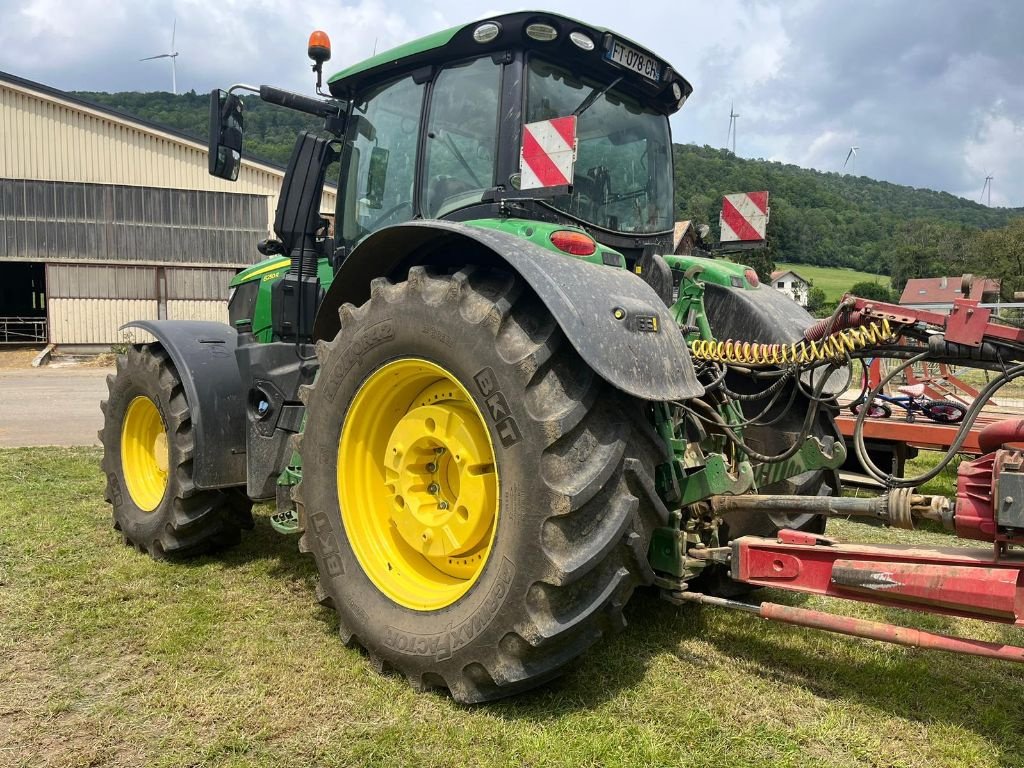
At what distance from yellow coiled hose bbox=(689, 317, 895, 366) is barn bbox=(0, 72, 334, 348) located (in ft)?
68.2

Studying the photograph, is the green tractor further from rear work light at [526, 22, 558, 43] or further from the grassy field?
the grassy field

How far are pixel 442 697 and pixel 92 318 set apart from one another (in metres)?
22.8

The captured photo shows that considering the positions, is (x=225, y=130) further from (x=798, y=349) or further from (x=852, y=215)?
(x=852, y=215)

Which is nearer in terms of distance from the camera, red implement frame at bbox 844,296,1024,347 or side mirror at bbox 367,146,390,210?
red implement frame at bbox 844,296,1024,347

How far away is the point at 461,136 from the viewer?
351 cm

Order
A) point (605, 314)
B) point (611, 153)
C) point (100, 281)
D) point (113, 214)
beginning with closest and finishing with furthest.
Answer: point (605, 314), point (611, 153), point (113, 214), point (100, 281)

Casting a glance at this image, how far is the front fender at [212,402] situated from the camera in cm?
415

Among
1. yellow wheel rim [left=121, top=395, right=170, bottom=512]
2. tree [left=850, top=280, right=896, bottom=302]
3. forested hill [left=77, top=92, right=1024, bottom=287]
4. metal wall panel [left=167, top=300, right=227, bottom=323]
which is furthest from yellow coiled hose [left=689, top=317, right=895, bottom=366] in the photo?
tree [left=850, top=280, right=896, bottom=302]

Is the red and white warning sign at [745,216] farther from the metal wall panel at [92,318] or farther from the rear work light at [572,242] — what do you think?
the metal wall panel at [92,318]

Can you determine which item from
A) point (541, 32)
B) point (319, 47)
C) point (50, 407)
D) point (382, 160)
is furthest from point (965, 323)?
point (50, 407)

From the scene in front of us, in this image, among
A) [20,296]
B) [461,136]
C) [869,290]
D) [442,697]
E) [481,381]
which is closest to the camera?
[481,381]

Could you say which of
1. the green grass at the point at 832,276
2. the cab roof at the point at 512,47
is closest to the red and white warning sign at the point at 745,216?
the cab roof at the point at 512,47

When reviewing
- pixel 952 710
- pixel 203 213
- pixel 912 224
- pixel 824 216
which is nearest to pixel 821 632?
pixel 952 710

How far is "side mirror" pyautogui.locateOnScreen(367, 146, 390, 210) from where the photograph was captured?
394cm
